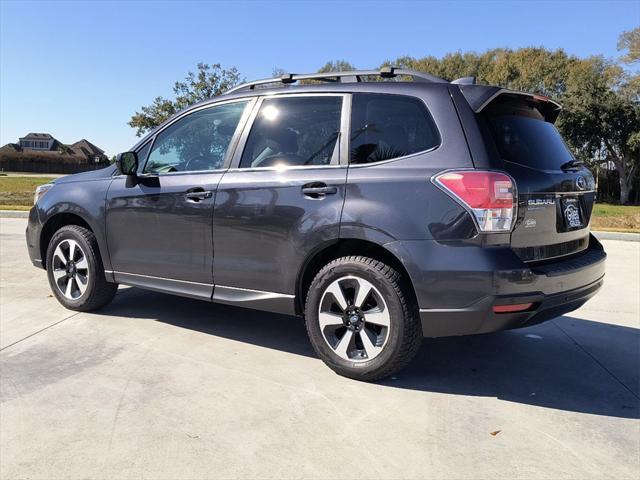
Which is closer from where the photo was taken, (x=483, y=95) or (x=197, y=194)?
(x=483, y=95)

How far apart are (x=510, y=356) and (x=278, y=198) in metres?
2.12

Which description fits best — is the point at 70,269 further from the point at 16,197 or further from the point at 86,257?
the point at 16,197

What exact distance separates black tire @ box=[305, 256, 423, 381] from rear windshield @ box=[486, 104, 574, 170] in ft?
3.31

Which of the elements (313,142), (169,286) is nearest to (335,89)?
(313,142)

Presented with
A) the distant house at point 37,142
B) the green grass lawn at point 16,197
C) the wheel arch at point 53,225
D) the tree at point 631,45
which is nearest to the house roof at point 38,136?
the distant house at point 37,142

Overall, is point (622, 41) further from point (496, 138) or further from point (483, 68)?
point (496, 138)

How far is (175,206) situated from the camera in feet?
13.6

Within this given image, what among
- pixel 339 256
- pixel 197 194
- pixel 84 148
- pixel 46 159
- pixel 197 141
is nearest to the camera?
pixel 339 256

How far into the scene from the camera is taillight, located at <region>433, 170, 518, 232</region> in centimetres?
296

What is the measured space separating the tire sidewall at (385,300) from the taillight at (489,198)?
2.17 ft

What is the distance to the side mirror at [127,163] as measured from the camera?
4.36 metres

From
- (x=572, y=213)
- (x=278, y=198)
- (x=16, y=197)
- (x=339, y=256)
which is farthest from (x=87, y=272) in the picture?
(x=16, y=197)

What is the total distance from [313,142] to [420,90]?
2.60 ft

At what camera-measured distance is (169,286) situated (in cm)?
429
